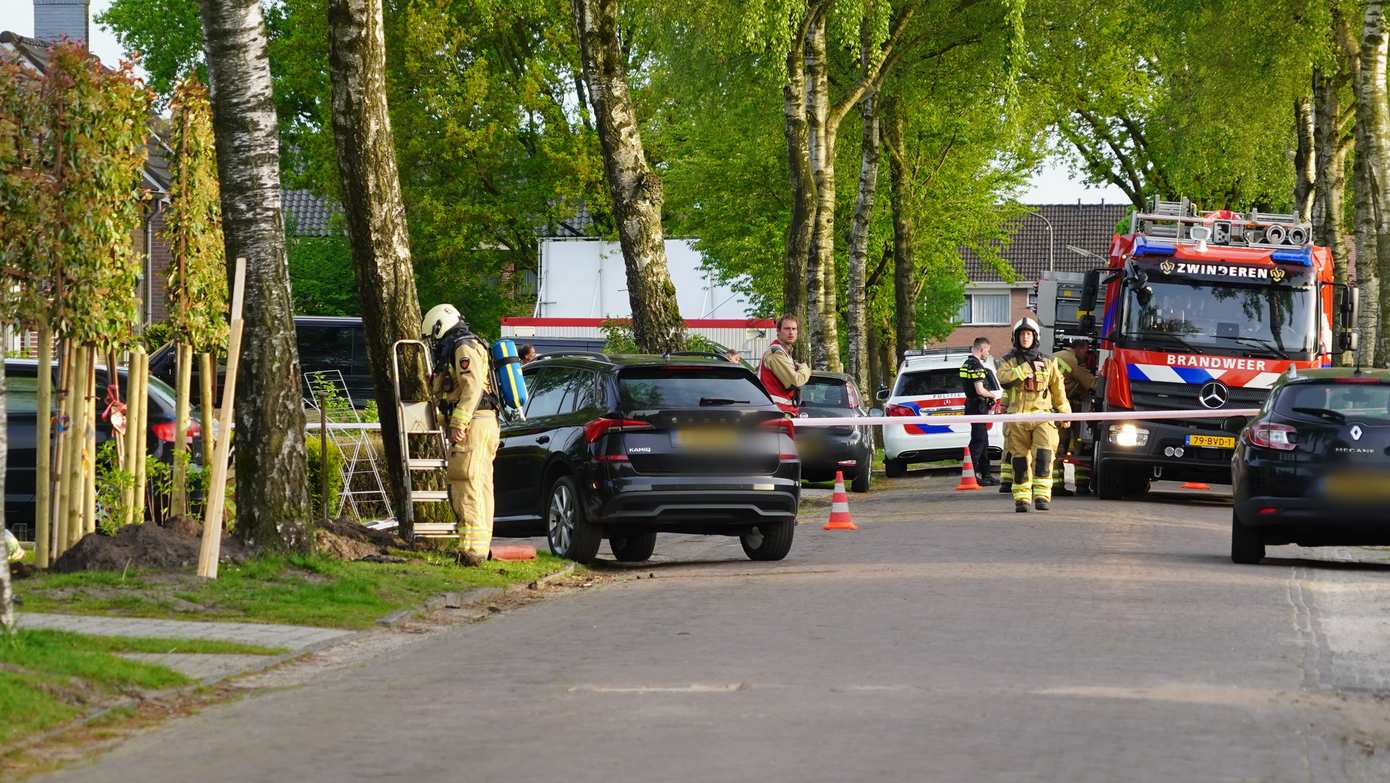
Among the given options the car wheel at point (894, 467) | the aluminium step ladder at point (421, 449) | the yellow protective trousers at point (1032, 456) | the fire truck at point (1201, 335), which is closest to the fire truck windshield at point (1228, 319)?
the fire truck at point (1201, 335)

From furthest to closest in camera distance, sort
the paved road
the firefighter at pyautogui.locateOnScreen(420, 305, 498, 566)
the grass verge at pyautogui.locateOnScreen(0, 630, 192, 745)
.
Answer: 1. the firefighter at pyautogui.locateOnScreen(420, 305, 498, 566)
2. the grass verge at pyautogui.locateOnScreen(0, 630, 192, 745)
3. the paved road

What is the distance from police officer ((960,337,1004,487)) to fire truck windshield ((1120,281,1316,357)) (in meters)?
2.42

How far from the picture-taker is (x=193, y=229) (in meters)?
16.3

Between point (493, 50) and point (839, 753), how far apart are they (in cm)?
5031

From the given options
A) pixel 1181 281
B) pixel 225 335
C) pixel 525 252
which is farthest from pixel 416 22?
pixel 225 335

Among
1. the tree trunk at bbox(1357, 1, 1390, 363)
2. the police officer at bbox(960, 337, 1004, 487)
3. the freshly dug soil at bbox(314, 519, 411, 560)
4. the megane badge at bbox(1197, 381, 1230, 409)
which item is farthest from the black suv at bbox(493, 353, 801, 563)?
the tree trunk at bbox(1357, 1, 1390, 363)

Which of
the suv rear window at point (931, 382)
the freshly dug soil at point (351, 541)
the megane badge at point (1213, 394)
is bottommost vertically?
the freshly dug soil at point (351, 541)

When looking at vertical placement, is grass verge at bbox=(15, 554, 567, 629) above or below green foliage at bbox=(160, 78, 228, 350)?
below

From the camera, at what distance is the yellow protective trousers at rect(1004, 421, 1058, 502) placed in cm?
2236

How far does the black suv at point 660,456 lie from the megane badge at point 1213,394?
9.91 metres

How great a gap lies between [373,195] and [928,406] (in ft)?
57.1

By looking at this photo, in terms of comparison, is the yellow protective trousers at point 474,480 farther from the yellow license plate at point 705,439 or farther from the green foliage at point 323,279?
the green foliage at point 323,279

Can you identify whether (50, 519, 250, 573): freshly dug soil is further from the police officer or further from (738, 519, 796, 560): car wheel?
the police officer

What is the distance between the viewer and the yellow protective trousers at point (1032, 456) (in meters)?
22.4
